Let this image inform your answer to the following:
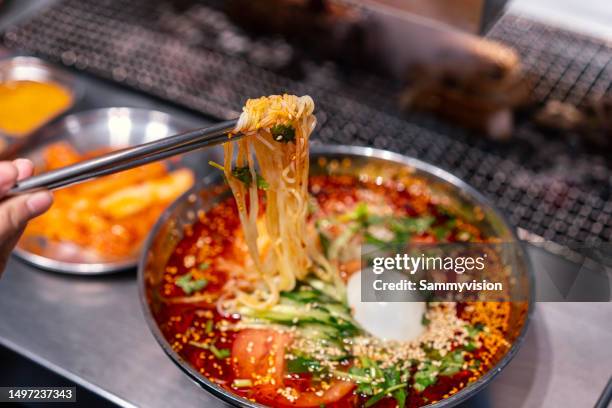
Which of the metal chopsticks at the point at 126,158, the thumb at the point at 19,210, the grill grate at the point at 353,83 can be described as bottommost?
the grill grate at the point at 353,83

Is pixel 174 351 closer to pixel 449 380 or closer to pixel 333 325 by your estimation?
pixel 333 325

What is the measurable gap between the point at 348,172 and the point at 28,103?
200 centimetres

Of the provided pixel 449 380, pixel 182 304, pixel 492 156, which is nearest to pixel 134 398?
pixel 182 304

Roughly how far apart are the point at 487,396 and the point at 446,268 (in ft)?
1.59

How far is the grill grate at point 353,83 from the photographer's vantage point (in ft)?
10.3

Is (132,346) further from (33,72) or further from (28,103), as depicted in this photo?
(33,72)

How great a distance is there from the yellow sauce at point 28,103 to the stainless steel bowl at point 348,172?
1.33 m

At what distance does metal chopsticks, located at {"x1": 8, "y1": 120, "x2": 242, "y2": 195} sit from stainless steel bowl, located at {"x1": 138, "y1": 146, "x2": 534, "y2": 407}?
1.75ft

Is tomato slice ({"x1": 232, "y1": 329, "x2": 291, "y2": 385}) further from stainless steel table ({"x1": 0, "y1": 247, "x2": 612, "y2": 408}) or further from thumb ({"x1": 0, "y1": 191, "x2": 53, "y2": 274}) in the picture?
thumb ({"x1": 0, "y1": 191, "x2": 53, "y2": 274})

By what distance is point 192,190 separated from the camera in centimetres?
270

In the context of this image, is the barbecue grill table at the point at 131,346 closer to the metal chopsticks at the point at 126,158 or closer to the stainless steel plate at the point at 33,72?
the metal chopsticks at the point at 126,158

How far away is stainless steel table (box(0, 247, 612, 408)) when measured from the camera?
94.9 inches

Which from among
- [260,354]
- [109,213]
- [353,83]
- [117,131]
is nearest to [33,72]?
[117,131]

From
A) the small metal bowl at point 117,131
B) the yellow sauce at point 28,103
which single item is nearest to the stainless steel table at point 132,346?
the small metal bowl at point 117,131
